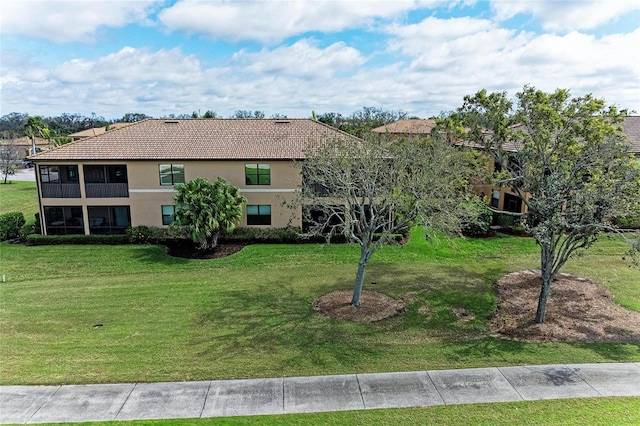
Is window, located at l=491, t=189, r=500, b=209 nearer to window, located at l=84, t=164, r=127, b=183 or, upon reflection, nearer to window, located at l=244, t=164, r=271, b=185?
window, located at l=244, t=164, r=271, b=185

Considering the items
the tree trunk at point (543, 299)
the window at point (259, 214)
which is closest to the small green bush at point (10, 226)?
the window at point (259, 214)

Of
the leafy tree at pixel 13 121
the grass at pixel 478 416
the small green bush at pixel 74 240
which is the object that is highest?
the leafy tree at pixel 13 121

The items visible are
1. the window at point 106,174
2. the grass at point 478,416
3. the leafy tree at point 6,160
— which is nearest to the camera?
the grass at point 478,416

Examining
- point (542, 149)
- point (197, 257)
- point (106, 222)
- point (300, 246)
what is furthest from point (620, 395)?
point (106, 222)

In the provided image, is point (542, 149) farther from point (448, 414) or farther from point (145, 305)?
point (145, 305)

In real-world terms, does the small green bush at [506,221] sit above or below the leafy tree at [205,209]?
below

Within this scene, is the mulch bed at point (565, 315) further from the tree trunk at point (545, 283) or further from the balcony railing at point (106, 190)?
the balcony railing at point (106, 190)

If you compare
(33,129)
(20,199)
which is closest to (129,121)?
(33,129)

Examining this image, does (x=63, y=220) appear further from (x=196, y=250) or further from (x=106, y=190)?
(x=196, y=250)
